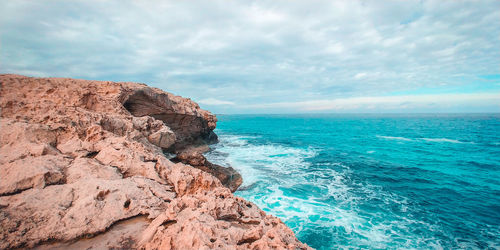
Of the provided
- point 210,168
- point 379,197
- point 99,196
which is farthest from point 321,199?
point 99,196

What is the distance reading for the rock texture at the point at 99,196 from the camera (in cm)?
→ 388

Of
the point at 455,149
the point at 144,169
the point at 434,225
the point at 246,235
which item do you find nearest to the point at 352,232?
the point at 434,225

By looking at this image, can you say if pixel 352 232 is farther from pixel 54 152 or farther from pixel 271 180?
pixel 54 152

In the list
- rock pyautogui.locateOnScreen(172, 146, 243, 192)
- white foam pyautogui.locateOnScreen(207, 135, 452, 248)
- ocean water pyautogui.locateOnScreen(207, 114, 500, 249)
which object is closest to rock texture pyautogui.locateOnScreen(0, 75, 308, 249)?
rock pyautogui.locateOnScreen(172, 146, 243, 192)

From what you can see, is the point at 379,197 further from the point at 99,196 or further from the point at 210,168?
the point at 99,196

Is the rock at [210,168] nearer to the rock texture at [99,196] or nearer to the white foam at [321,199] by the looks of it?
the white foam at [321,199]

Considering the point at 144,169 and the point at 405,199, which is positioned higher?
the point at 144,169

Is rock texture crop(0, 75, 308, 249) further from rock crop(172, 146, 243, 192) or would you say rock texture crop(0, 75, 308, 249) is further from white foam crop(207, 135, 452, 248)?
white foam crop(207, 135, 452, 248)

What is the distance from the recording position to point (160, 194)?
552cm

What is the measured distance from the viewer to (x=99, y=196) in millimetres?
4906

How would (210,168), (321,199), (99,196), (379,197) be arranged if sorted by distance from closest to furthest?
(99,196) < (210,168) < (321,199) < (379,197)

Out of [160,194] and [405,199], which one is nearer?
[160,194]

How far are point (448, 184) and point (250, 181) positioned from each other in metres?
18.4

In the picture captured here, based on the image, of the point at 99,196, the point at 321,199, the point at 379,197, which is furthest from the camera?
the point at 379,197
